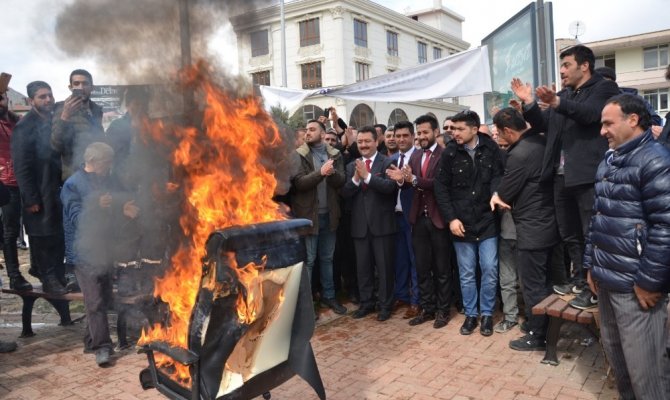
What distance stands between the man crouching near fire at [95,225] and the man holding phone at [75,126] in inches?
27.0

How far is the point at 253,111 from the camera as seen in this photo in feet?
12.0

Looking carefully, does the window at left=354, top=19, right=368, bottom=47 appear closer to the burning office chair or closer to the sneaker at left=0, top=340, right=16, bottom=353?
the sneaker at left=0, top=340, right=16, bottom=353

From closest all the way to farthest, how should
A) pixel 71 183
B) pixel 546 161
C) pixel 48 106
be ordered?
pixel 546 161, pixel 71 183, pixel 48 106

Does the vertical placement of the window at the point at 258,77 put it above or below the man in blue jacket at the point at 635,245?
above

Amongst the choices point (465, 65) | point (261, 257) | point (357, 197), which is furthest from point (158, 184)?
point (465, 65)

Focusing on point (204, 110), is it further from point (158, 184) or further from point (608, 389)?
point (608, 389)

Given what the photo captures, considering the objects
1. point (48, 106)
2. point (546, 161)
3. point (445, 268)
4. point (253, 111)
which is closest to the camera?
point (253, 111)

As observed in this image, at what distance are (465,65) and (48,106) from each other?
5.64 metres

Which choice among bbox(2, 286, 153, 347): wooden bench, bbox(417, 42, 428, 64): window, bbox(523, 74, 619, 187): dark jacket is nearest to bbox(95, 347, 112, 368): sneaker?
bbox(2, 286, 153, 347): wooden bench

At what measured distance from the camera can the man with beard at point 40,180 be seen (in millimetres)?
6117

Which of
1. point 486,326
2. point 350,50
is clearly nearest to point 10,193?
point 486,326

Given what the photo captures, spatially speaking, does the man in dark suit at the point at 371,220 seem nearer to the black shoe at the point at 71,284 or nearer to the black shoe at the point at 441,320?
the black shoe at the point at 441,320

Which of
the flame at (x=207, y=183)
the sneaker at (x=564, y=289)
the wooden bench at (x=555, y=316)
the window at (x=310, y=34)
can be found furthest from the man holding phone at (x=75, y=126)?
the window at (x=310, y=34)

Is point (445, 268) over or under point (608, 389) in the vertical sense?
over
